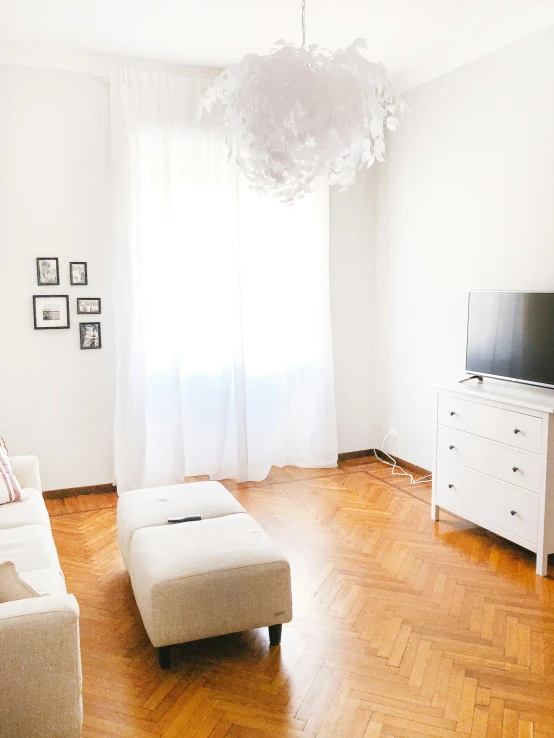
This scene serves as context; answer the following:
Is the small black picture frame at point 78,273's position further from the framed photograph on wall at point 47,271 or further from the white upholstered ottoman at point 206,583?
the white upholstered ottoman at point 206,583

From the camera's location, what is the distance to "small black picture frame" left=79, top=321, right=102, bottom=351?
4668mm

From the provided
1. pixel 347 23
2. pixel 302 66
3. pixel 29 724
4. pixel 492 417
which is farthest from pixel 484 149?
pixel 29 724

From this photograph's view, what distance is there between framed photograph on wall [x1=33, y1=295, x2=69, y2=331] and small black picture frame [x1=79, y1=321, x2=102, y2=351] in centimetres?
11

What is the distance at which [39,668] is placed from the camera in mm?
1949

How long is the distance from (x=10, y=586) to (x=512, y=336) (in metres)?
2.96

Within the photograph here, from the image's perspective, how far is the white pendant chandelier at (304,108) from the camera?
2254 mm

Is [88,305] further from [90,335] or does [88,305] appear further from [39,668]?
[39,668]

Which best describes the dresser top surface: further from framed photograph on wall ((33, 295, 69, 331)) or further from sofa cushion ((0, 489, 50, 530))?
framed photograph on wall ((33, 295, 69, 331))

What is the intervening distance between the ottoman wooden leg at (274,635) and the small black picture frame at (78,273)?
2.79 metres

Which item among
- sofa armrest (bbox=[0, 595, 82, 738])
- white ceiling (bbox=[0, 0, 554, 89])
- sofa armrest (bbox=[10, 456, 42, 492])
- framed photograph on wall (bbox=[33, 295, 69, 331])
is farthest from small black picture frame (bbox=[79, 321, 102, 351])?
sofa armrest (bbox=[0, 595, 82, 738])

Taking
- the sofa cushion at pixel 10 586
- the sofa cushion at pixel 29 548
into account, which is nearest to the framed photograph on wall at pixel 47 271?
the sofa cushion at pixel 29 548

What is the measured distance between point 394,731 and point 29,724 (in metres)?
1.16

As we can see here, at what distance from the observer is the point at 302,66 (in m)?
2.25

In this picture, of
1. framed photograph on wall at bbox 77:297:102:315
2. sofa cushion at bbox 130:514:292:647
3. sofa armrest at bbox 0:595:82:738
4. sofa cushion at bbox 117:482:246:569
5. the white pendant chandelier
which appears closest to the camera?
sofa armrest at bbox 0:595:82:738
